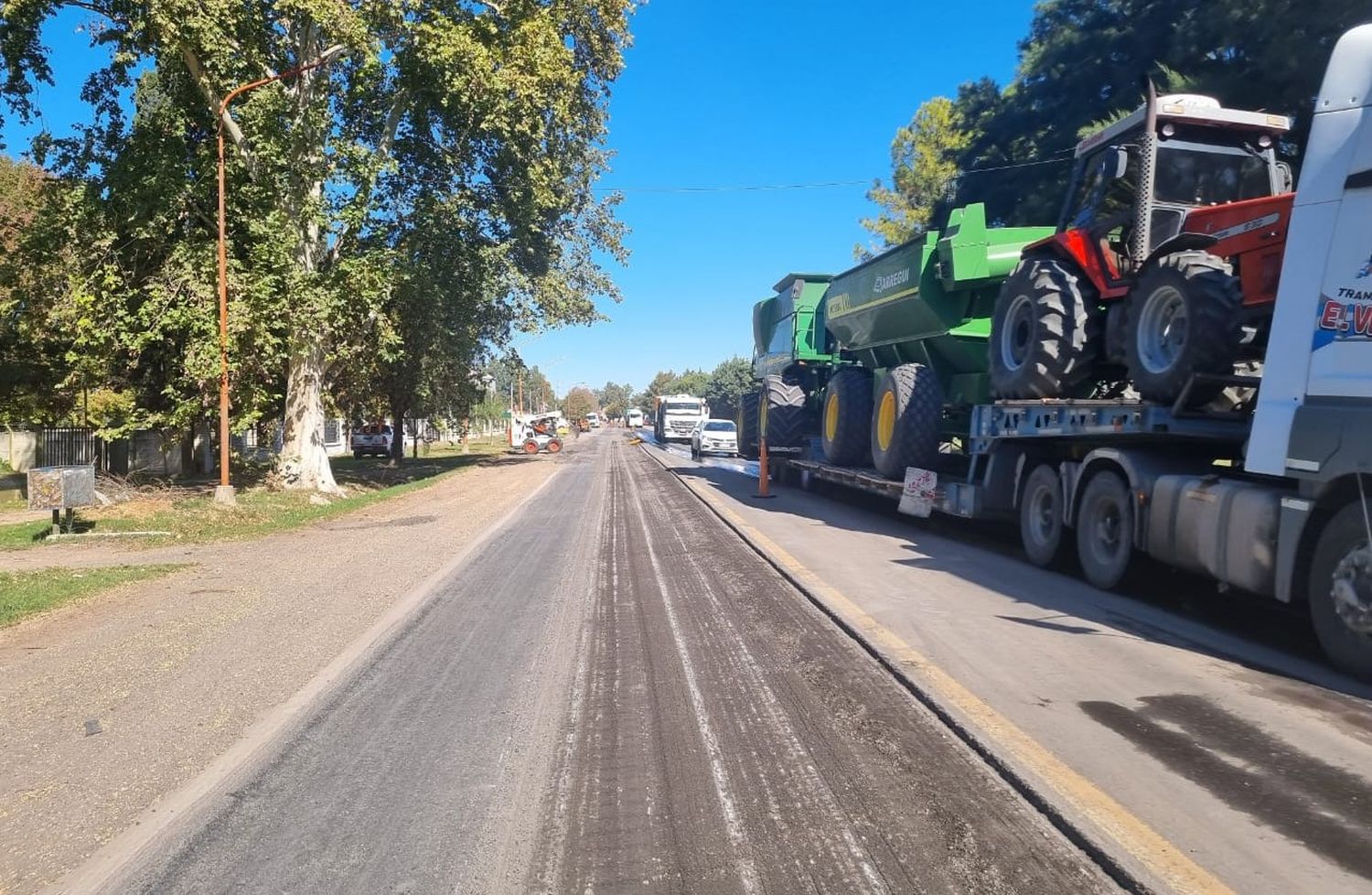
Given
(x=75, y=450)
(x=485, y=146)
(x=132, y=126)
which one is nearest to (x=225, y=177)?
(x=132, y=126)

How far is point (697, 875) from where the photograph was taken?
3.63m

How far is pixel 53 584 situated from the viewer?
410 inches

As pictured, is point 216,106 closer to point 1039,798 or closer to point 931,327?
point 931,327

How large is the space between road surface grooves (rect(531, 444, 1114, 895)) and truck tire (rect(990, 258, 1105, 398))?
414 centimetres

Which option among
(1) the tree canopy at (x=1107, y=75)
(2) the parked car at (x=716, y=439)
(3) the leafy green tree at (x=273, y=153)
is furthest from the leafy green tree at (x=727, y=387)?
(3) the leafy green tree at (x=273, y=153)

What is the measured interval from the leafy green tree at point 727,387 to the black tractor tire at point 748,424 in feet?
206

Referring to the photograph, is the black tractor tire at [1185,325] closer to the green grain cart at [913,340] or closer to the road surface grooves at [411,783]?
the green grain cart at [913,340]

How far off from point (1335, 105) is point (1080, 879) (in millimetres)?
5569

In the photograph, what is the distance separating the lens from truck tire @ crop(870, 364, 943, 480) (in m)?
13.3

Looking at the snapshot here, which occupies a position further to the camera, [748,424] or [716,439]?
[716,439]

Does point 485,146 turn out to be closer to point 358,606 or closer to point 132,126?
point 132,126

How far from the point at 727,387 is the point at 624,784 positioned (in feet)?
310

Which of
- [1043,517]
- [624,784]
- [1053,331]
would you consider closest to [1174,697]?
[624,784]

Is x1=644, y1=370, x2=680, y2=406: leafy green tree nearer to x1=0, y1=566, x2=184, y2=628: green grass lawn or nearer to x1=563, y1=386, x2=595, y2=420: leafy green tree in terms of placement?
x1=563, y1=386, x2=595, y2=420: leafy green tree
